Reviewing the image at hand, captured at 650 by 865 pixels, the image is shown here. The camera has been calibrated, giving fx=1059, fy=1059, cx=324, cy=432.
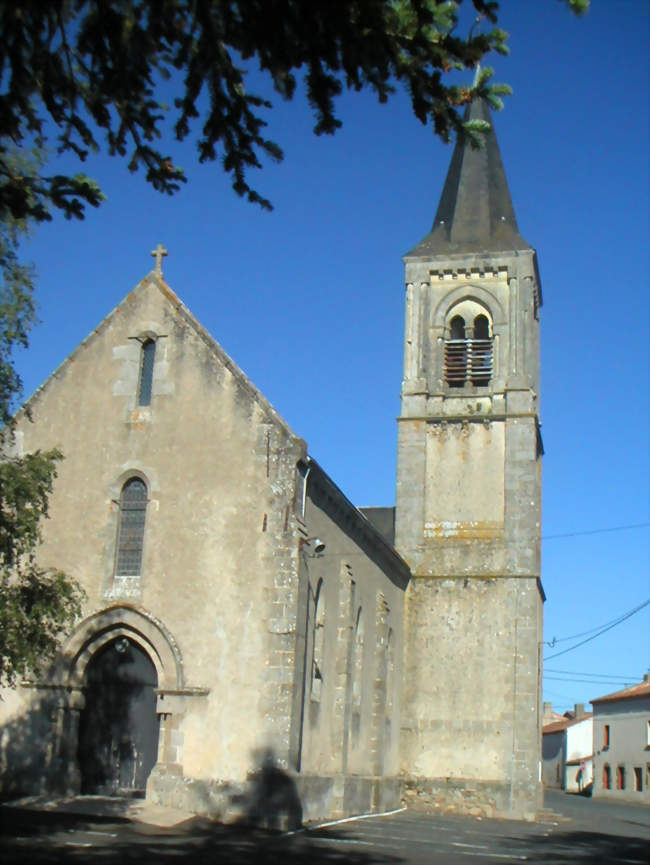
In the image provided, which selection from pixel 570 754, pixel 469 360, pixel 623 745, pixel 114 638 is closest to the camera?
pixel 114 638

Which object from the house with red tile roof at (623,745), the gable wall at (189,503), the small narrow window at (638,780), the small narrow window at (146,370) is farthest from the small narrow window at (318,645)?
the small narrow window at (638,780)

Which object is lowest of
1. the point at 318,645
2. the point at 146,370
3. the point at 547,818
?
the point at 547,818

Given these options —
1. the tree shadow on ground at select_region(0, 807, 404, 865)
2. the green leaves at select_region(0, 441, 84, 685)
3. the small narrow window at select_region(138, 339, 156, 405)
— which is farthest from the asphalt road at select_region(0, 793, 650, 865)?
the small narrow window at select_region(138, 339, 156, 405)

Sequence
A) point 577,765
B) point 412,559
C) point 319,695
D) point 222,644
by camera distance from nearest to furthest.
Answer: point 222,644, point 319,695, point 412,559, point 577,765

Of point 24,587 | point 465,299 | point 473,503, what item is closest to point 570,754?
point 473,503

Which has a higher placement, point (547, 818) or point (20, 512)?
point (20, 512)

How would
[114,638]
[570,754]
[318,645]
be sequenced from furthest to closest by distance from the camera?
[570,754] < [318,645] < [114,638]

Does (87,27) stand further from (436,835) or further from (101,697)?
(436,835)

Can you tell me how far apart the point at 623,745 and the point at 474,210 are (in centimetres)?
3481

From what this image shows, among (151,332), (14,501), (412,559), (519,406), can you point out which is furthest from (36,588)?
(519,406)

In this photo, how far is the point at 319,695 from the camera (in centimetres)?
2022

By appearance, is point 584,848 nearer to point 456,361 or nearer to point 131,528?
point 131,528

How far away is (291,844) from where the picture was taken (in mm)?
Answer: 15633

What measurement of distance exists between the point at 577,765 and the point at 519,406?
4638 cm
